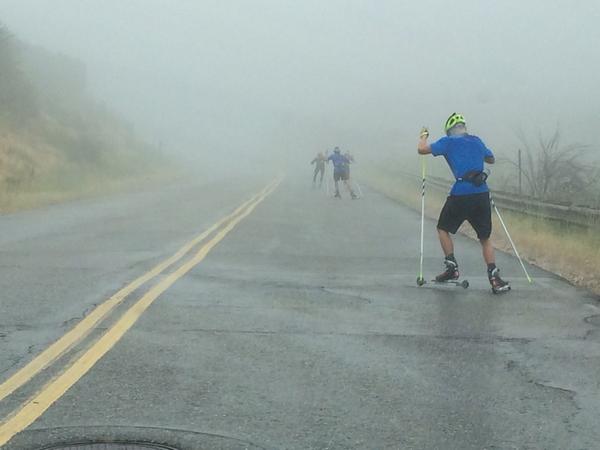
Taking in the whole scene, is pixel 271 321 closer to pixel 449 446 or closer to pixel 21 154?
pixel 449 446

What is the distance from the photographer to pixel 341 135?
121 meters

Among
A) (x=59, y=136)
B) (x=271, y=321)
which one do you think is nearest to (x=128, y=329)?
(x=271, y=321)

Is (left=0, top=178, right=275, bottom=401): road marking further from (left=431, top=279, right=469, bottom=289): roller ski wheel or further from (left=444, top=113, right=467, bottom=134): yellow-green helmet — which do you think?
(left=444, top=113, right=467, bottom=134): yellow-green helmet

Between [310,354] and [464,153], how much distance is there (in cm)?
377

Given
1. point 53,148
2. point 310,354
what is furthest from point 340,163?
point 310,354

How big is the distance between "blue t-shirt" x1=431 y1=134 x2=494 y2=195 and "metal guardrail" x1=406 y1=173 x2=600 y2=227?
154 inches

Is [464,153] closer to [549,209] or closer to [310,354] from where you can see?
[310,354]

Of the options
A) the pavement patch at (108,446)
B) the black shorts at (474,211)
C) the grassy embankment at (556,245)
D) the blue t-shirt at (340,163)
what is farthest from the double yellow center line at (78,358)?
the blue t-shirt at (340,163)

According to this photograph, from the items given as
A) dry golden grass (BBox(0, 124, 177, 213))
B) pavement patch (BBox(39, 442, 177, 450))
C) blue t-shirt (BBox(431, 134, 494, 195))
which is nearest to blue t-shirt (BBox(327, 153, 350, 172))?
dry golden grass (BBox(0, 124, 177, 213))

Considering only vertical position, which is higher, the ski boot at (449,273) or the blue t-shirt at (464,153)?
the blue t-shirt at (464,153)

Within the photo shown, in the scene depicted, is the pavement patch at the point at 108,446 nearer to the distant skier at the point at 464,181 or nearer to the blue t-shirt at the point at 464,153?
the distant skier at the point at 464,181

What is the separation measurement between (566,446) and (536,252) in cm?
821

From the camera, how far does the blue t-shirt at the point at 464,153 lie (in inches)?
340

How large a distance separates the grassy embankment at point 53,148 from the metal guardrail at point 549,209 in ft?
37.4
